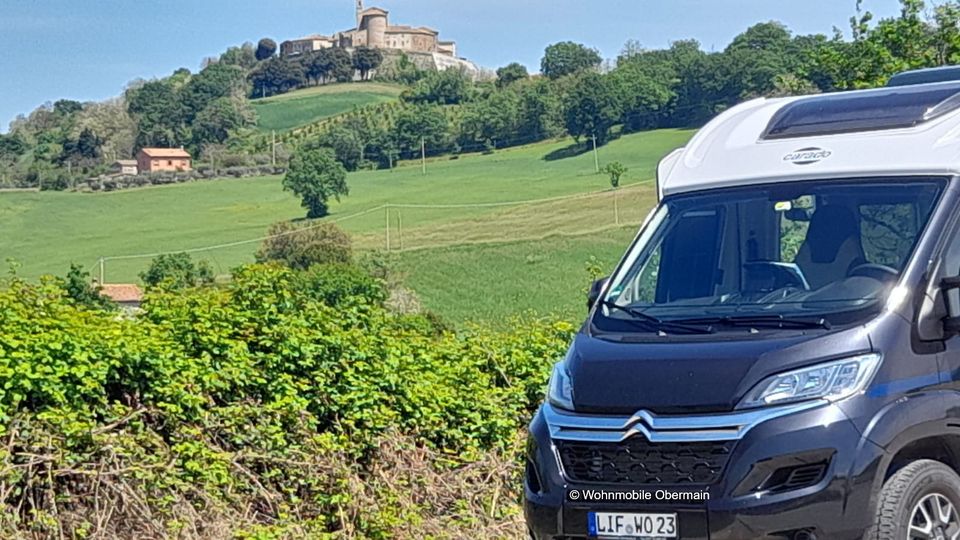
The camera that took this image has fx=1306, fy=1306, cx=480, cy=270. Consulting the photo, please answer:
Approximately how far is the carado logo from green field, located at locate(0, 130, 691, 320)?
46.2m

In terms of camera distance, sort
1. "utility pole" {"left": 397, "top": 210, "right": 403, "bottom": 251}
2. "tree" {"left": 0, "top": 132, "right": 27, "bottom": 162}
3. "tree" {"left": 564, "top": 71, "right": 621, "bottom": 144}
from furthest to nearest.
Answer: "tree" {"left": 0, "top": 132, "right": 27, "bottom": 162}
"tree" {"left": 564, "top": 71, "right": 621, "bottom": 144}
"utility pole" {"left": 397, "top": 210, "right": 403, "bottom": 251}

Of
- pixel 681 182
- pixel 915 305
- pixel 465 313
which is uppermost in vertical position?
pixel 681 182

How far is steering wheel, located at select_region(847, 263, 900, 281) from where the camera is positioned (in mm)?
6066

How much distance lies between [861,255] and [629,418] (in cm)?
150

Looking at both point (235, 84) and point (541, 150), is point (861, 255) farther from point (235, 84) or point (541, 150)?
point (235, 84)

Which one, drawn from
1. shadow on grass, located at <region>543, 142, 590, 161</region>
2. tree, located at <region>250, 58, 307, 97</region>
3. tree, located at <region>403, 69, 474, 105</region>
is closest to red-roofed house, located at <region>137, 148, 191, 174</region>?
tree, located at <region>403, 69, 474, 105</region>

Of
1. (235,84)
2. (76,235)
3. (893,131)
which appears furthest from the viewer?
(235,84)

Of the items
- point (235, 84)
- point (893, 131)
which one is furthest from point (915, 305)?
point (235, 84)

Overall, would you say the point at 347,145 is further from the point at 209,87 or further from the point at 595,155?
the point at 209,87

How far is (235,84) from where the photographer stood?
136 meters

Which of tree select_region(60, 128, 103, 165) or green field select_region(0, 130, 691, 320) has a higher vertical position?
tree select_region(60, 128, 103, 165)

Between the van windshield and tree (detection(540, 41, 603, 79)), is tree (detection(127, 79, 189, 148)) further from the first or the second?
the van windshield

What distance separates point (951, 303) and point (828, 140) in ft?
4.18

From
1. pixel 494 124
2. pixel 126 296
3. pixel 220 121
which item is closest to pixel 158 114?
pixel 220 121
